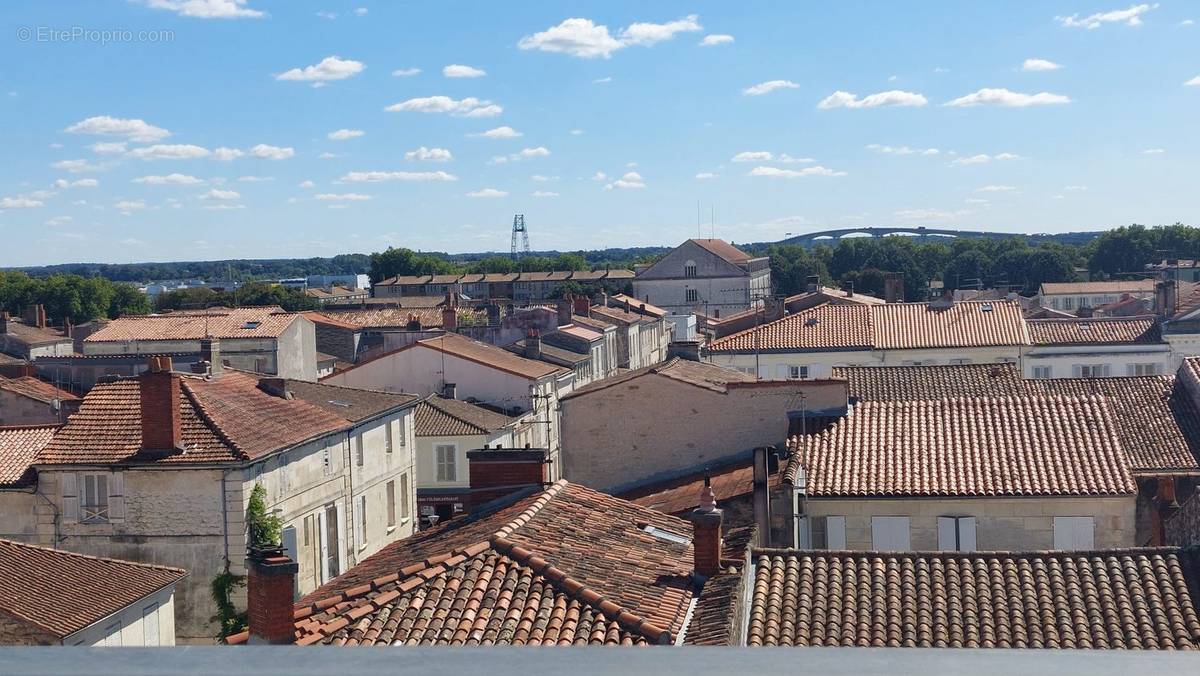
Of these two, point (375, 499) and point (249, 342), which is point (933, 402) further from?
point (249, 342)

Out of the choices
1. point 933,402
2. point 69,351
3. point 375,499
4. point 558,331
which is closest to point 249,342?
point 558,331

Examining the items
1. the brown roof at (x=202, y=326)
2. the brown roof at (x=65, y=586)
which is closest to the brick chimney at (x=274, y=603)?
the brown roof at (x=65, y=586)

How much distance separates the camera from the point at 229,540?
70.0 ft

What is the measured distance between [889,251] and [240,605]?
140937 millimetres

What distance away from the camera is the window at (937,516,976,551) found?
19531 mm

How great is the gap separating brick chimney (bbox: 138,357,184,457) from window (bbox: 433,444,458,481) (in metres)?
14.0

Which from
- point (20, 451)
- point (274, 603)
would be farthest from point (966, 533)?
point (20, 451)

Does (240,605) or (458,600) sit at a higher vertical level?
(458,600)

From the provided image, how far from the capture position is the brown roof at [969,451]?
19594 mm

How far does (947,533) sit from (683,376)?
8492 millimetres

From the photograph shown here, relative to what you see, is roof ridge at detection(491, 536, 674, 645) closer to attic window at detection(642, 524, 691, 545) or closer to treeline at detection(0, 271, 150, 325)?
attic window at detection(642, 524, 691, 545)

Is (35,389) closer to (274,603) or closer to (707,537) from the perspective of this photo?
(274,603)

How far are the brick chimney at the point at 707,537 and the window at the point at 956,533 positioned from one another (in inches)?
290

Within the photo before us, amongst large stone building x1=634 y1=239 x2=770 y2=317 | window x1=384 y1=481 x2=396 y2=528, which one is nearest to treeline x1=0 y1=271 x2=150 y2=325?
large stone building x1=634 y1=239 x2=770 y2=317
